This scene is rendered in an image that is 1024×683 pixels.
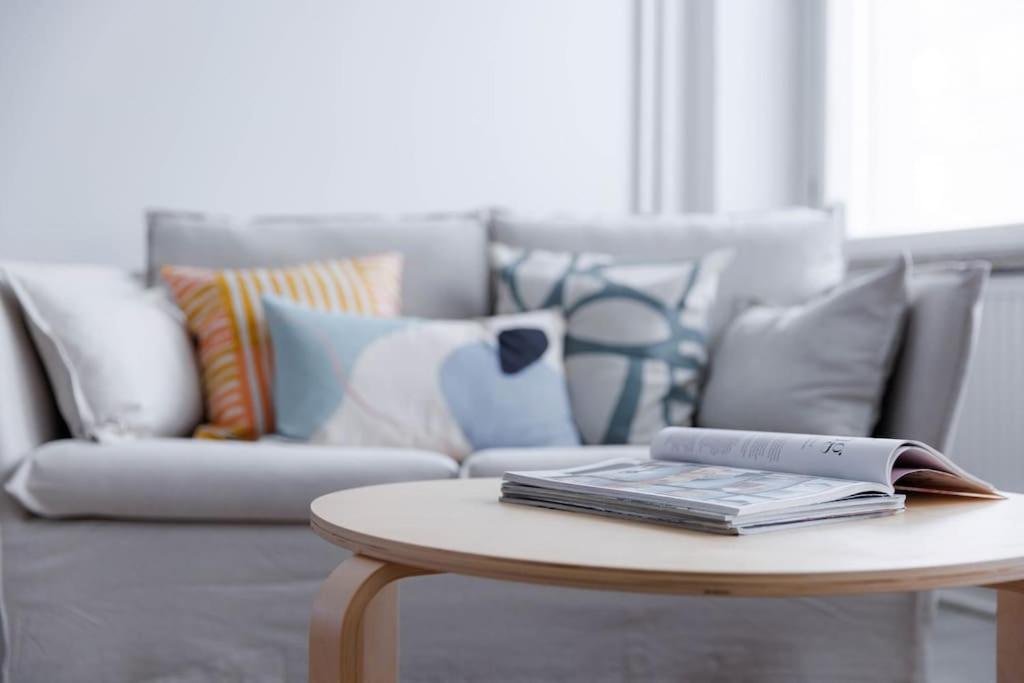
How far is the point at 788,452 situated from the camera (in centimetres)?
97

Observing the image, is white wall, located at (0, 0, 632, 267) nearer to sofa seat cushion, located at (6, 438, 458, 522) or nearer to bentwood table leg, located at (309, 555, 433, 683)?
sofa seat cushion, located at (6, 438, 458, 522)

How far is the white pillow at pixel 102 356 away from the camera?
171cm

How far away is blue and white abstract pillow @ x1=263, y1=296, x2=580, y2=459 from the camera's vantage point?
5.77 ft

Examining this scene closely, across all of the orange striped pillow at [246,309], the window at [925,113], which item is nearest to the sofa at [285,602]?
the orange striped pillow at [246,309]

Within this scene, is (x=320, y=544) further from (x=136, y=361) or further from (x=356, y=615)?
(x=356, y=615)

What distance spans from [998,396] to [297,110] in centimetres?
186

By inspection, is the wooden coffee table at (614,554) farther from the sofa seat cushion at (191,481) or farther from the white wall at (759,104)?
the white wall at (759,104)

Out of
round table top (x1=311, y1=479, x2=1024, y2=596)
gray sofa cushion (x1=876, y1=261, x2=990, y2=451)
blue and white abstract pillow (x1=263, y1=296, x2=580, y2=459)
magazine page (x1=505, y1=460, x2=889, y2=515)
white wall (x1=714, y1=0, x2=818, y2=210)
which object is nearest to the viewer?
round table top (x1=311, y1=479, x2=1024, y2=596)

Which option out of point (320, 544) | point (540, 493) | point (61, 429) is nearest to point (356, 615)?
point (540, 493)

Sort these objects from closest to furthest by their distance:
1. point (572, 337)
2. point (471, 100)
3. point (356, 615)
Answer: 1. point (356, 615)
2. point (572, 337)
3. point (471, 100)

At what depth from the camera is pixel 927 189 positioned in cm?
256

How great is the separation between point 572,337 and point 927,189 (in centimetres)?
119

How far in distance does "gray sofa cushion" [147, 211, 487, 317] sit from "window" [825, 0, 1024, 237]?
122cm

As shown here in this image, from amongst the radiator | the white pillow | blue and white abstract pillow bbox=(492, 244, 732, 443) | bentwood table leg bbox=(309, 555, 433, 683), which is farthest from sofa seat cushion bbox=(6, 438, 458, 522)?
the radiator
